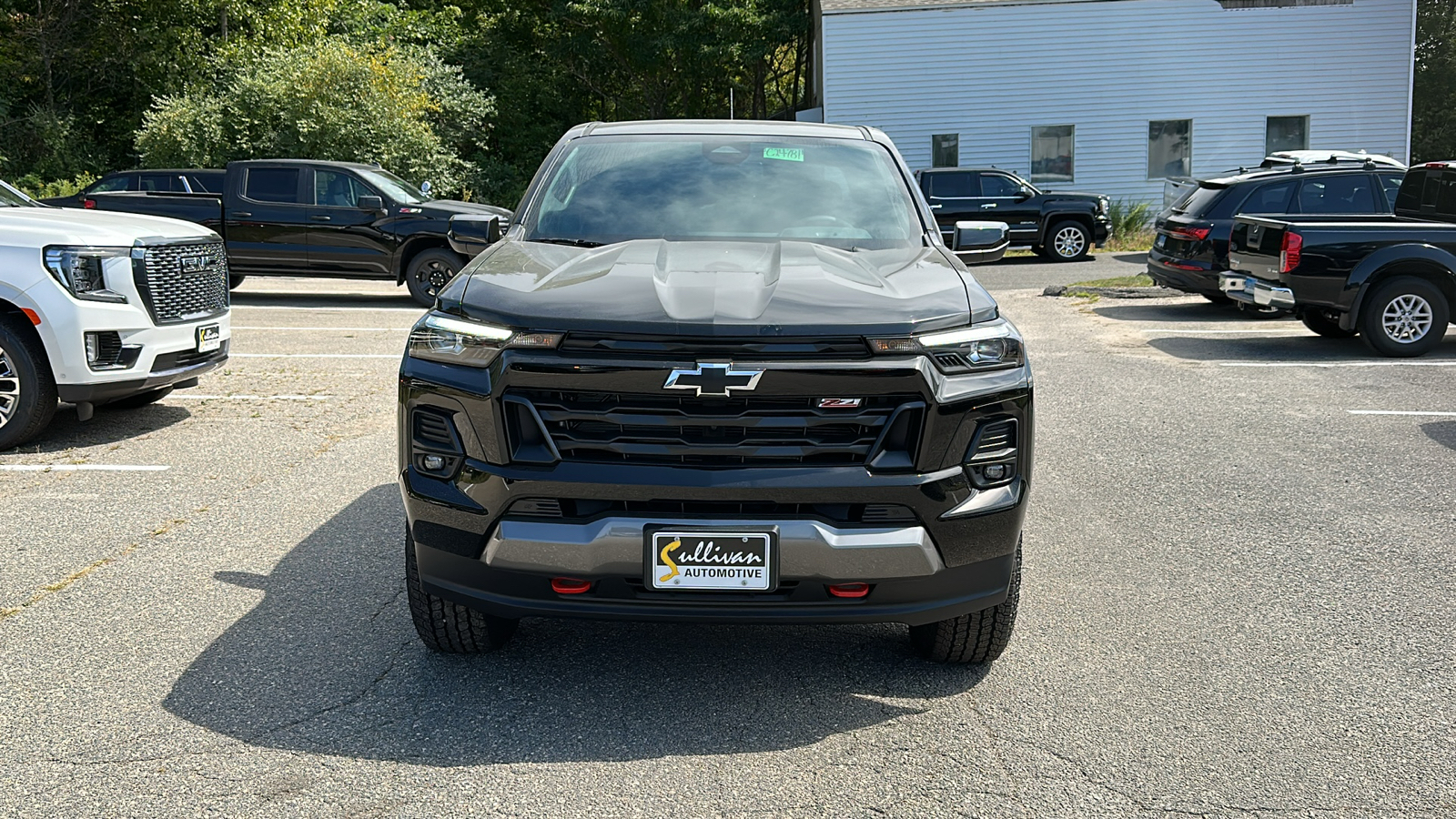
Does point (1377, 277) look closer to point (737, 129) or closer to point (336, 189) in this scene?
point (737, 129)

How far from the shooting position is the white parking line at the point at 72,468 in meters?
7.17

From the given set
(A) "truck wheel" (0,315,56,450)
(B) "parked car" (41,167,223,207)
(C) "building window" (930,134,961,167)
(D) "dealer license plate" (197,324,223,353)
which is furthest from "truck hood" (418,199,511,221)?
(C) "building window" (930,134,961,167)

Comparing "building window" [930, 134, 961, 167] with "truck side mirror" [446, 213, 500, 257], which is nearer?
"truck side mirror" [446, 213, 500, 257]

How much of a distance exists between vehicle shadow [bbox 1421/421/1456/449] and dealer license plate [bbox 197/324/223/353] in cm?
790

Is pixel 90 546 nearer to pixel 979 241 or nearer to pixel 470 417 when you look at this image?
pixel 470 417

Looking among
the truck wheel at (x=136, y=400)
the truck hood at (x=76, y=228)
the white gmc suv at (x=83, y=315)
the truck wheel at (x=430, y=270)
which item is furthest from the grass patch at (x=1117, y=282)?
the white gmc suv at (x=83, y=315)

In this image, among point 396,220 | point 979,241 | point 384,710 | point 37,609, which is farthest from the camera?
point 396,220

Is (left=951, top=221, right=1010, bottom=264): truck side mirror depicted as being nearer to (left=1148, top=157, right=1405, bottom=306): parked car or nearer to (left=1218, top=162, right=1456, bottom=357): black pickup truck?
(left=1218, top=162, right=1456, bottom=357): black pickup truck

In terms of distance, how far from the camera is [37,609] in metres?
4.80

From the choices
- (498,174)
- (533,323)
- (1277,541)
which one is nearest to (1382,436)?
(1277,541)

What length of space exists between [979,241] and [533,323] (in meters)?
2.53

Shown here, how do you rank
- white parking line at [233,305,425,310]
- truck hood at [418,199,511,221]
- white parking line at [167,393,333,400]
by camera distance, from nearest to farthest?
1. white parking line at [167,393,333,400]
2. white parking line at [233,305,425,310]
3. truck hood at [418,199,511,221]

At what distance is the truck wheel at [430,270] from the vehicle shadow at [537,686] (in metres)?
11.6

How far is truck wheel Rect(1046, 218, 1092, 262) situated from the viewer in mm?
23344
